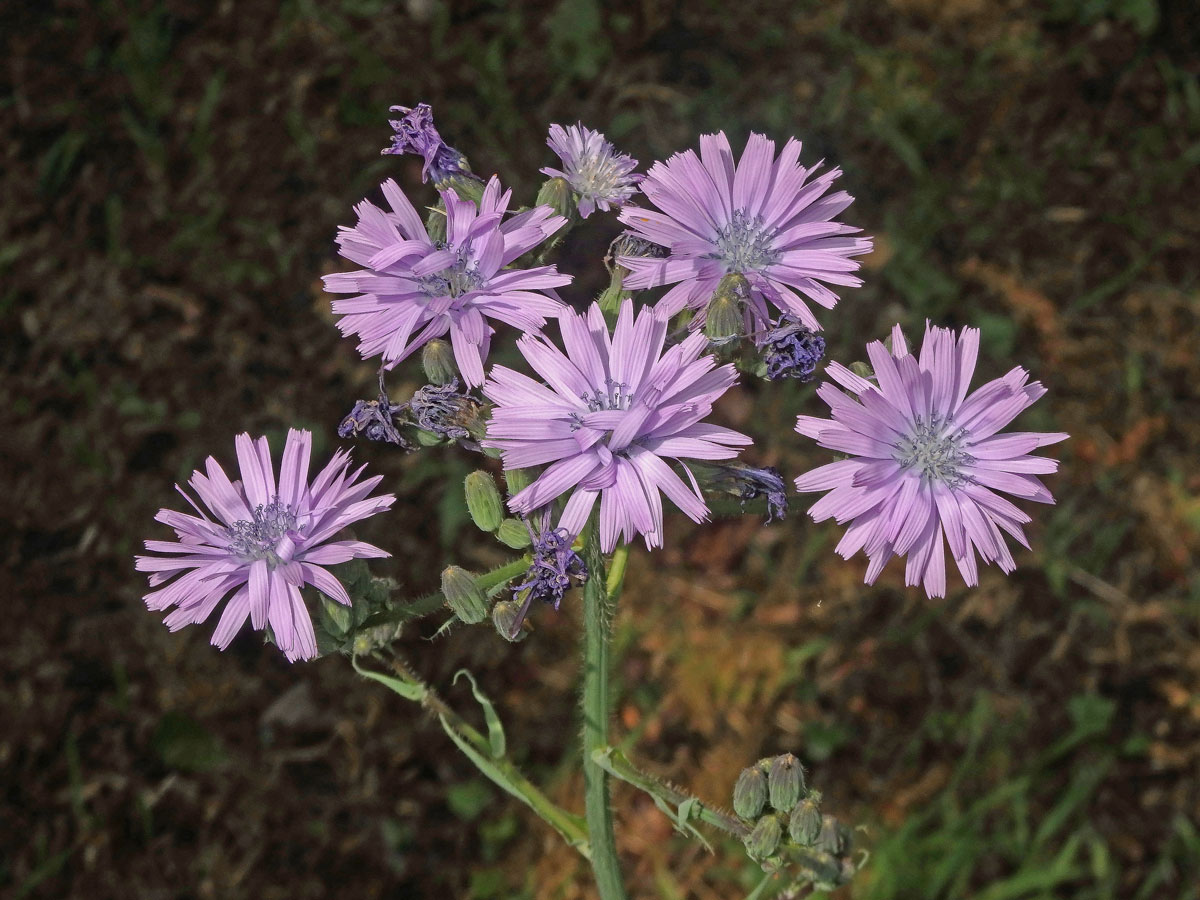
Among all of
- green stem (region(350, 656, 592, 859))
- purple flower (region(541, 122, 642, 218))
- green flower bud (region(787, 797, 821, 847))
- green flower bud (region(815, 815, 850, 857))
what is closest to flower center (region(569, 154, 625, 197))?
purple flower (region(541, 122, 642, 218))

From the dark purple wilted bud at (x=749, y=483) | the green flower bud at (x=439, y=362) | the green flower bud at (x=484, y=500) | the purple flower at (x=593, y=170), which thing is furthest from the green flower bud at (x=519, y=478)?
the purple flower at (x=593, y=170)

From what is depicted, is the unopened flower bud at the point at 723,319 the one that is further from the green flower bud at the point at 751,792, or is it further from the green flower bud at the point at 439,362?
the green flower bud at the point at 751,792

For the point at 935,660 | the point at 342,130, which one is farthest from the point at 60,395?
the point at 935,660

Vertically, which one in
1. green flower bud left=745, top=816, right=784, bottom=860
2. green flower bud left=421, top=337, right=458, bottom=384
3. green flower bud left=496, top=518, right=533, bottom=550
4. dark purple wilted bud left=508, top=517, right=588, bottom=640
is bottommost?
green flower bud left=745, top=816, right=784, bottom=860

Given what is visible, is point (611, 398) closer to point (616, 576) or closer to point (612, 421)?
point (612, 421)

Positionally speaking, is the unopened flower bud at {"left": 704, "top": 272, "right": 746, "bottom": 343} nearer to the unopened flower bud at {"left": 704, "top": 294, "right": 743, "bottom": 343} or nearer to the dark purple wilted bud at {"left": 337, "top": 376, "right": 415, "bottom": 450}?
the unopened flower bud at {"left": 704, "top": 294, "right": 743, "bottom": 343}

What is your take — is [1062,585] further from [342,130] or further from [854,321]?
[342,130]
